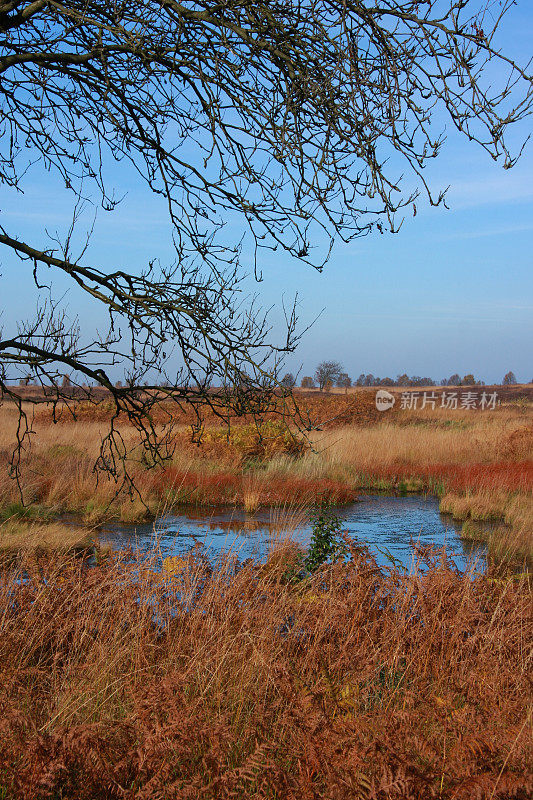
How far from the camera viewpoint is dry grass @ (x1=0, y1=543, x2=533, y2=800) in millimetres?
2480

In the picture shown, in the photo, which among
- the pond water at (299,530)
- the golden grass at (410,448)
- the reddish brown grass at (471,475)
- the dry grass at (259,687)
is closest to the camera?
the dry grass at (259,687)

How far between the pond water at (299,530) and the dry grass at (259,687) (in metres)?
3.41

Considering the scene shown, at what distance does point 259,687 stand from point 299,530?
253 inches

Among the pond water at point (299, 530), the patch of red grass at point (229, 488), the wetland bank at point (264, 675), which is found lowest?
the pond water at point (299, 530)

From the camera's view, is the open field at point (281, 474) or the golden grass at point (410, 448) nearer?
the open field at point (281, 474)

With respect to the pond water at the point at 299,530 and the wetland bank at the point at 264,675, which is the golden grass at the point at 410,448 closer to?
the pond water at the point at 299,530

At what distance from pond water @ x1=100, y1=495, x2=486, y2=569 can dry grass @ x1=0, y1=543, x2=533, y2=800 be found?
341 centimetres

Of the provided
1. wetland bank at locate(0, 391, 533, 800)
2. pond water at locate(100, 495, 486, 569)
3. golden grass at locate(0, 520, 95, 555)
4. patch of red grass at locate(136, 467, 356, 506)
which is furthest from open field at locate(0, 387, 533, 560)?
wetland bank at locate(0, 391, 533, 800)

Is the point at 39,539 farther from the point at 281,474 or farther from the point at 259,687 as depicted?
the point at 281,474

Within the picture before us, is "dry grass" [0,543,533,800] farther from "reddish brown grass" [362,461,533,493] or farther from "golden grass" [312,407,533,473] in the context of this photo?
"golden grass" [312,407,533,473]

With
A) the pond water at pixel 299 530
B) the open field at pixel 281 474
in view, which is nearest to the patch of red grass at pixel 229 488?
the open field at pixel 281 474

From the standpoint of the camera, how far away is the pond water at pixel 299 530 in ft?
30.0

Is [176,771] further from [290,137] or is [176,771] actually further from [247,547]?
[247,547]

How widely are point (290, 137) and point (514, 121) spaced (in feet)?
3.70
